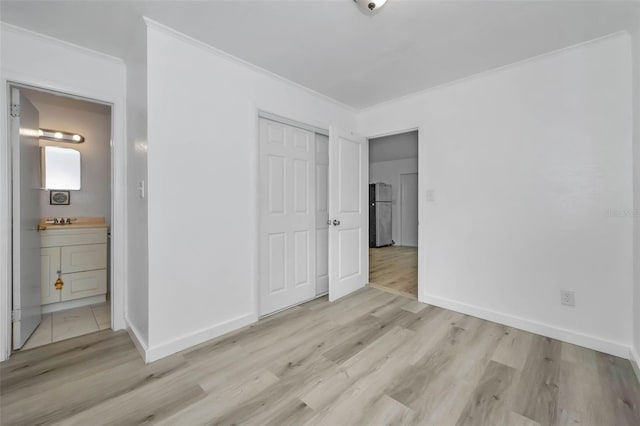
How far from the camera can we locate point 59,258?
278 centimetres

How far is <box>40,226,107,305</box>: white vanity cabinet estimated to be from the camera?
270 cm

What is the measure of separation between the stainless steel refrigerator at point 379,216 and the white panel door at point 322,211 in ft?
12.5

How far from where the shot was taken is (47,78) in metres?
1.96

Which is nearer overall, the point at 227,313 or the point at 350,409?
the point at 350,409

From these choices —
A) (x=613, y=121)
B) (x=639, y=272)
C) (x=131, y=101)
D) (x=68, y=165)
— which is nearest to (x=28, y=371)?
(x=131, y=101)

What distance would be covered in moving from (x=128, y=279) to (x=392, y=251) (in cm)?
524

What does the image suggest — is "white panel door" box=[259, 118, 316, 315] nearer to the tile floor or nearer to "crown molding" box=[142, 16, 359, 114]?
"crown molding" box=[142, 16, 359, 114]

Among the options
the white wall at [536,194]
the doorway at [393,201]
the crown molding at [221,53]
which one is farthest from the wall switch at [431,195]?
the doorway at [393,201]

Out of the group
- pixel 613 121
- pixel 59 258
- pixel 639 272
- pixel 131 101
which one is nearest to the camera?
pixel 639 272

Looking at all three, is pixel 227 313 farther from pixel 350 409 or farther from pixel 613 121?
pixel 613 121

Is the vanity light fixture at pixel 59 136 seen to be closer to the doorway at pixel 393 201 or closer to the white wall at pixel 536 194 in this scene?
the white wall at pixel 536 194

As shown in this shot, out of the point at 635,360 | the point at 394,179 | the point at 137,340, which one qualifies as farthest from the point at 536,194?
the point at 394,179

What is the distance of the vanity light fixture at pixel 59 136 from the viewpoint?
2992 millimetres

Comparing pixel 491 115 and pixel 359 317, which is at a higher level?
pixel 491 115
